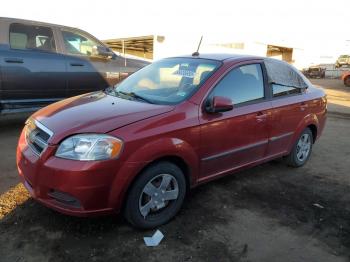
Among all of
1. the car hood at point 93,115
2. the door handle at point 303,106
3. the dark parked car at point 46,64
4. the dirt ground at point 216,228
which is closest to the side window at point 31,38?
the dark parked car at point 46,64

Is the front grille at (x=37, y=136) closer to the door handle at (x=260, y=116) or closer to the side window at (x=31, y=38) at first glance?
the door handle at (x=260, y=116)

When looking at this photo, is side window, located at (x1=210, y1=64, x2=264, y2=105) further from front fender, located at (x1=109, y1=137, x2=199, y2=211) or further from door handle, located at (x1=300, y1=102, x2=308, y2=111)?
door handle, located at (x1=300, y1=102, x2=308, y2=111)

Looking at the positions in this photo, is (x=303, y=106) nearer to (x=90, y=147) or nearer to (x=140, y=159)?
(x=140, y=159)

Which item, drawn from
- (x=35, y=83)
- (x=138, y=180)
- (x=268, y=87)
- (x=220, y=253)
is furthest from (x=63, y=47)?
(x=220, y=253)

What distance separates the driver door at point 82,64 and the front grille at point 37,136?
10.9ft

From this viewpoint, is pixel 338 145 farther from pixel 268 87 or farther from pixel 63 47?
pixel 63 47

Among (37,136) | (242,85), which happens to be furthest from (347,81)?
(37,136)

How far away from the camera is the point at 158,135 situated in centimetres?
339

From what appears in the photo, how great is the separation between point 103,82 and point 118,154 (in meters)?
4.54

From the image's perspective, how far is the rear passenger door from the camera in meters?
6.26

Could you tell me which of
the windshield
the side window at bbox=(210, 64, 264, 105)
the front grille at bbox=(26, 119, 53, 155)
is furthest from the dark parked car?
the side window at bbox=(210, 64, 264, 105)

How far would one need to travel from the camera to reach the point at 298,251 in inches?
131

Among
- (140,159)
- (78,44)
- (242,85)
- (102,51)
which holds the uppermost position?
(78,44)

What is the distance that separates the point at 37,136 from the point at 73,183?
72cm
